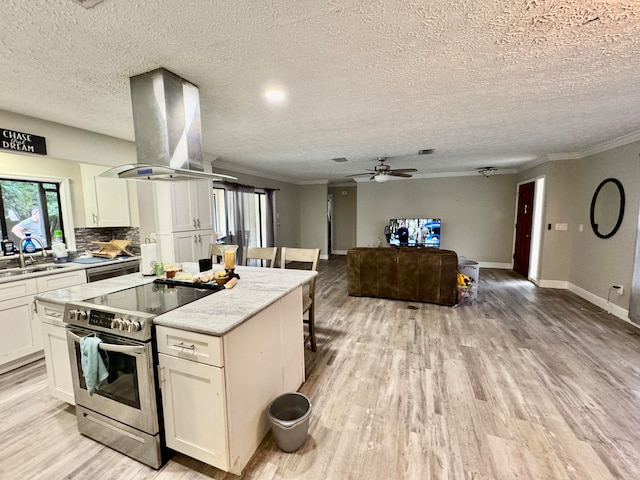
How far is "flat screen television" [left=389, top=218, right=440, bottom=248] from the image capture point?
673 centimetres

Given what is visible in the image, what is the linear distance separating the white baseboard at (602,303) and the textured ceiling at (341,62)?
7.35 ft

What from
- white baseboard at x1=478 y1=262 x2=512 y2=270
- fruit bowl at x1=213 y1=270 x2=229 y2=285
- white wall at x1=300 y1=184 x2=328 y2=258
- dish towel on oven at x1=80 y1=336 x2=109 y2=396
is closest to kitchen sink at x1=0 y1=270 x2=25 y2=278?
dish towel on oven at x1=80 y1=336 x2=109 y2=396

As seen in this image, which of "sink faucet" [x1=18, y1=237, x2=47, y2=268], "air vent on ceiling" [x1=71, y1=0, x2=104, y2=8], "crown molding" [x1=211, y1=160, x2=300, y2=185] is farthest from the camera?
"crown molding" [x1=211, y1=160, x2=300, y2=185]

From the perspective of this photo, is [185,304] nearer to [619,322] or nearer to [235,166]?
[235,166]

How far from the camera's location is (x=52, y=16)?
1.29m

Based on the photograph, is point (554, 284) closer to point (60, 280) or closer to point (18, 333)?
point (60, 280)

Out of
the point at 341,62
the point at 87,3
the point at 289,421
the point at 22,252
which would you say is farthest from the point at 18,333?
the point at 341,62

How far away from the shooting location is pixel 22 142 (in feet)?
8.36

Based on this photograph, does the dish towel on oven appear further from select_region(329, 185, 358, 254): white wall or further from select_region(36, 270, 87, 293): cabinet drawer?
select_region(329, 185, 358, 254): white wall

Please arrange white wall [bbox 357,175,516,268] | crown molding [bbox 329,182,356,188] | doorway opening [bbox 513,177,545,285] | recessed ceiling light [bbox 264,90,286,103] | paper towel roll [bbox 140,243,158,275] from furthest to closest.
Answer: crown molding [bbox 329,182,356,188] < white wall [bbox 357,175,516,268] < doorway opening [bbox 513,177,545,285] < paper towel roll [bbox 140,243,158,275] < recessed ceiling light [bbox 264,90,286,103]

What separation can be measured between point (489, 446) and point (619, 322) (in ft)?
10.5

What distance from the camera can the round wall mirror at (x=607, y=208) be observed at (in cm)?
360

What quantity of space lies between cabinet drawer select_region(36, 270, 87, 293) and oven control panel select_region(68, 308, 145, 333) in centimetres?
164

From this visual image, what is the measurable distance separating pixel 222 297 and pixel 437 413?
1.70 m
